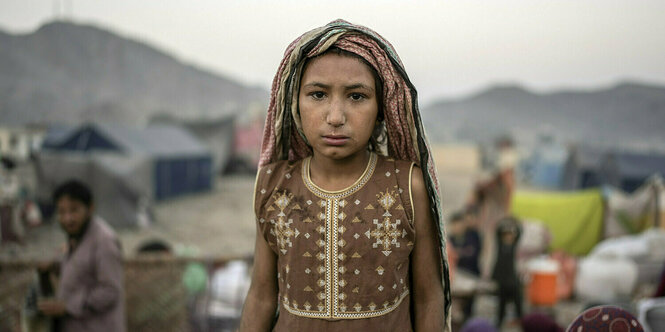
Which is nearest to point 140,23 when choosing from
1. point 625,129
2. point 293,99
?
point 293,99

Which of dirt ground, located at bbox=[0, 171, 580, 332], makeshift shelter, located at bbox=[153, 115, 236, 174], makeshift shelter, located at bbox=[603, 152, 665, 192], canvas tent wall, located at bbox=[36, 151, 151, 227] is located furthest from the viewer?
makeshift shelter, located at bbox=[153, 115, 236, 174]

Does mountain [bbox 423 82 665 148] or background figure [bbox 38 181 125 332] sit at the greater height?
mountain [bbox 423 82 665 148]

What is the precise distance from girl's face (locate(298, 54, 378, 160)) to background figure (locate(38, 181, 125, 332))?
1981mm

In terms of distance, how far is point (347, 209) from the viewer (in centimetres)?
143

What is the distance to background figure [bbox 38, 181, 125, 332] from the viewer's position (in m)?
2.75

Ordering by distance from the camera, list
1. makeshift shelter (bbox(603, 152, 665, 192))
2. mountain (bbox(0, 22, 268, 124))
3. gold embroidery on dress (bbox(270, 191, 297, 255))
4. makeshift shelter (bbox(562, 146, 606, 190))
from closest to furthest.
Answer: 1. gold embroidery on dress (bbox(270, 191, 297, 255))
2. mountain (bbox(0, 22, 268, 124))
3. makeshift shelter (bbox(603, 152, 665, 192))
4. makeshift shelter (bbox(562, 146, 606, 190))

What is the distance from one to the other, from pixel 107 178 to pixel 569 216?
787 cm

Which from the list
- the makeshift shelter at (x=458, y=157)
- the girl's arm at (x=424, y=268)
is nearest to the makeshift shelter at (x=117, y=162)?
the makeshift shelter at (x=458, y=157)

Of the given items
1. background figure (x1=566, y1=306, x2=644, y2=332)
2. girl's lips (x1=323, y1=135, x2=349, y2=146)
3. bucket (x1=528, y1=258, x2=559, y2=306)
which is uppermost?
girl's lips (x1=323, y1=135, x2=349, y2=146)

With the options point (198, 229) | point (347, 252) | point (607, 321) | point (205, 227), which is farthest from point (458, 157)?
point (347, 252)

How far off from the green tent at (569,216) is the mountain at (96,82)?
6.30 metres

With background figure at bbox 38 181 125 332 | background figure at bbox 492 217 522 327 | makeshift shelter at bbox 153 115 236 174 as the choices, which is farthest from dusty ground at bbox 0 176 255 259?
background figure at bbox 38 181 125 332

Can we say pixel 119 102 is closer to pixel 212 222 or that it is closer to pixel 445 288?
pixel 212 222

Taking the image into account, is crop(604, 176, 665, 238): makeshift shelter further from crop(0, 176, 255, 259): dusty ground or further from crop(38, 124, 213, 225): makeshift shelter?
crop(38, 124, 213, 225): makeshift shelter
